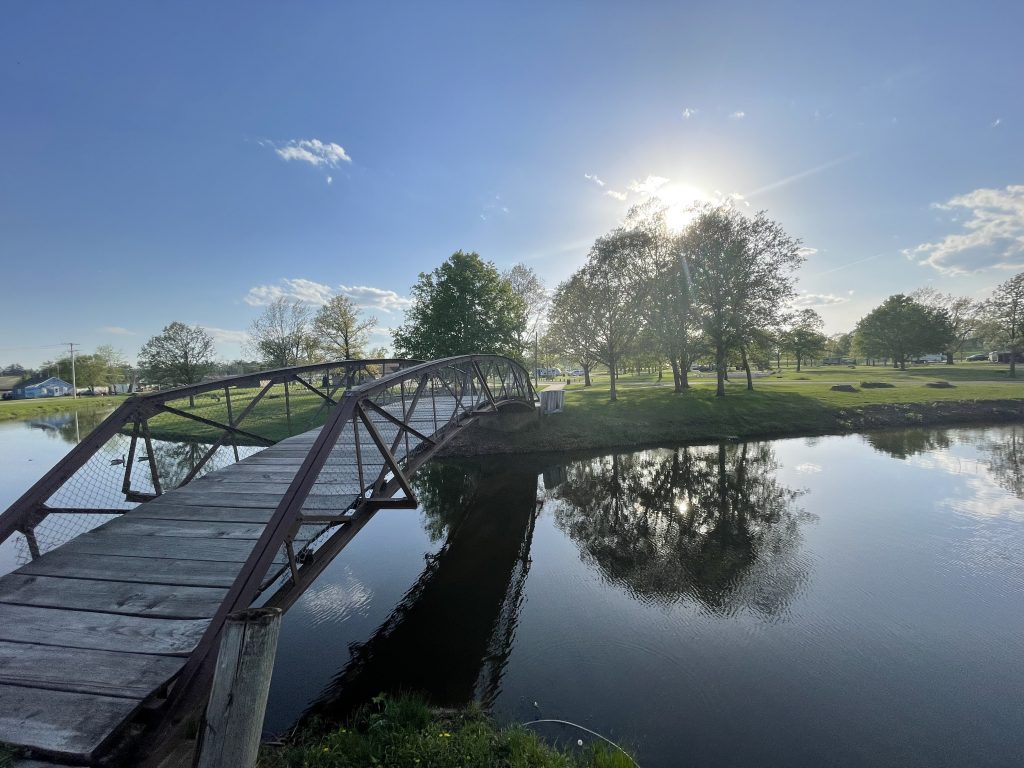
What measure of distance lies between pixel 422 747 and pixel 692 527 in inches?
369

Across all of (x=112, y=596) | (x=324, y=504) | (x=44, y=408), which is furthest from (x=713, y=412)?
(x=44, y=408)

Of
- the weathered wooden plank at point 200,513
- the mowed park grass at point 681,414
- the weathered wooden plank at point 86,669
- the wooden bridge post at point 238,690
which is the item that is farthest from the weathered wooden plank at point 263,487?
the mowed park grass at point 681,414

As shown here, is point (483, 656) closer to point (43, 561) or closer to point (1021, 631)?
point (43, 561)

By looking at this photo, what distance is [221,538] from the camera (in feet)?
15.1

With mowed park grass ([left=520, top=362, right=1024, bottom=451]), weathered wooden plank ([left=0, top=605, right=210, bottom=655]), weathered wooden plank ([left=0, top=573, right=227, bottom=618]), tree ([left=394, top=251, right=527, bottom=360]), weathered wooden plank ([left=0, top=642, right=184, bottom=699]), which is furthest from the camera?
tree ([left=394, top=251, right=527, bottom=360])

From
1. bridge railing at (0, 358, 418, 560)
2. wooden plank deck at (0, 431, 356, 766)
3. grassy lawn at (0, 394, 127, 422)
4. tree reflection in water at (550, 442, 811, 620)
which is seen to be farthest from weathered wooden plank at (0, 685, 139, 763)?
grassy lawn at (0, 394, 127, 422)

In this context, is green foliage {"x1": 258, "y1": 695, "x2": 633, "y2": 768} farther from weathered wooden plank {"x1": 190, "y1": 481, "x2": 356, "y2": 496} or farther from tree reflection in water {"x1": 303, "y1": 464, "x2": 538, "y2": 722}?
weathered wooden plank {"x1": 190, "y1": 481, "x2": 356, "y2": 496}

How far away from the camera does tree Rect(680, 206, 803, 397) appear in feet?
92.0

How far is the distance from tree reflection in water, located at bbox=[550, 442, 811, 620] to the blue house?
10823 cm

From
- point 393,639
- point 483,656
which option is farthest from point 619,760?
point 393,639

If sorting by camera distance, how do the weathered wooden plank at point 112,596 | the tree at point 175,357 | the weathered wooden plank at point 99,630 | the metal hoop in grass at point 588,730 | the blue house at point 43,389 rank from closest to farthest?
→ the weathered wooden plank at point 99,630 < the weathered wooden plank at point 112,596 < the metal hoop in grass at point 588,730 < the tree at point 175,357 < the blue house at point 43,389

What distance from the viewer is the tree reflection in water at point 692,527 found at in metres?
8.20

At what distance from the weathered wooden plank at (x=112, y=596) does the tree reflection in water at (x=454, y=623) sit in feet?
8.76

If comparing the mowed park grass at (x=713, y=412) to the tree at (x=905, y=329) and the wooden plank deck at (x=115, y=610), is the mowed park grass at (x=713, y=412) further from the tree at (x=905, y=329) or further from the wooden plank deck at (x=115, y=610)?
the tree at (x=905, y=329)
